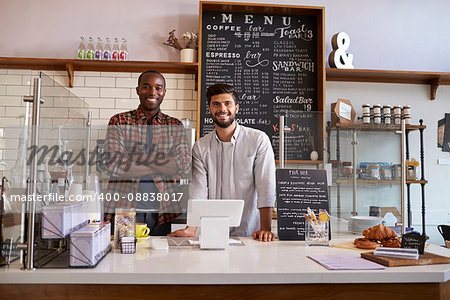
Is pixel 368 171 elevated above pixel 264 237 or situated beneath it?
elevated above

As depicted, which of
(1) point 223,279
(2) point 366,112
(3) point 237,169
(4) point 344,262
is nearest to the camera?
(1) point 223,279

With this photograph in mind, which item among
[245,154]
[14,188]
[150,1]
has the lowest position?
[14,188]

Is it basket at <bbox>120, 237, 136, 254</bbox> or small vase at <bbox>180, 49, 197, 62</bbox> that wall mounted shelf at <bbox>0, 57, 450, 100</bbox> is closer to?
small vase at <bbox>180, 49, 197, 62</bbox>

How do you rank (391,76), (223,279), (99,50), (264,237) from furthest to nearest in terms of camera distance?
(391,76)
(99,50)
(264,237)
(223,279)

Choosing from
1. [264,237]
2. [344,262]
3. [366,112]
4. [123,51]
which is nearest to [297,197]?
[264,237]

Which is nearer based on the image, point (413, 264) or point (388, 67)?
point (413, 264)

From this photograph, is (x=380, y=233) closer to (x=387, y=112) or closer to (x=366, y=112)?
(x=366, y=112)

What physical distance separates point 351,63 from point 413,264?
281 cm

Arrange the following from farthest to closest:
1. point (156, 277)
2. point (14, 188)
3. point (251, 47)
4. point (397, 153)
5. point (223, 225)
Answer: point (251, 47), point (397, 153), point (223, 225), point (14, 188), point (156, 277)

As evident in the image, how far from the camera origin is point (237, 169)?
7.26 feet

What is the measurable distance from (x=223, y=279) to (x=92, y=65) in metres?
2.93

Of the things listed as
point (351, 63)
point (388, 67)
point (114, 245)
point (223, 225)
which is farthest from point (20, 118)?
point (388, 67)

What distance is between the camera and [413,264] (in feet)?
4.56

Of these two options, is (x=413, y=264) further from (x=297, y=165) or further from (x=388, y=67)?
(x=388, y=67)
